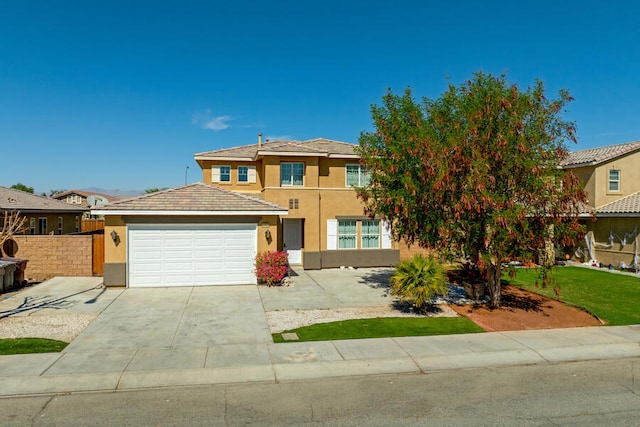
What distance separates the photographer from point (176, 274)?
54.1 feet

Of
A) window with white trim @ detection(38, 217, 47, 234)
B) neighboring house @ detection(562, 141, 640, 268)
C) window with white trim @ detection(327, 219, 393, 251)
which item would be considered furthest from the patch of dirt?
window with white trim @ detection(38, 217, 47, 234)

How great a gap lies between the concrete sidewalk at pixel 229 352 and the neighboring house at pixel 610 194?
12.5 m

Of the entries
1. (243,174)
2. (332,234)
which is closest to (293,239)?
(332,234)

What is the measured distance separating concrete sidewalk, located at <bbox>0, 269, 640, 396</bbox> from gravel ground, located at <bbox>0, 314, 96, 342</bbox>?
13.3 inches

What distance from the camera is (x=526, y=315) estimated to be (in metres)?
12.6

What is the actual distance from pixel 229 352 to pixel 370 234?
13426mm

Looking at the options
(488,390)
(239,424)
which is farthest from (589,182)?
(239,424)

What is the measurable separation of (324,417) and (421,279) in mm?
6445

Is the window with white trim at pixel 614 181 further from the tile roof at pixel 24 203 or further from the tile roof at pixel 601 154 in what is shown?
the tile roof at pixel 24 203

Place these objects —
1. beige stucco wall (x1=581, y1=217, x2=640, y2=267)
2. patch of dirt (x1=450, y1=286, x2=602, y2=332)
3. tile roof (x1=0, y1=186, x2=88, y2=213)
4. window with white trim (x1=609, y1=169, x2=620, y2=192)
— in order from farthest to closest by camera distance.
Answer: window with white trim (x1=609, y1=169, x2=620, y2=192) → tile roof (x1=0, y1=186, x2=88, y2=213) → beige stucco wall (x1=581, y1=217, x2=640, y2=267) → patch of dirt (x1=450, y1=286, x2=602, y2=332)

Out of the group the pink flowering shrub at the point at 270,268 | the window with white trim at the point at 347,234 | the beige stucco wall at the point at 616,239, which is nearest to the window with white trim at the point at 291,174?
the window with white trim at the point at 347,234

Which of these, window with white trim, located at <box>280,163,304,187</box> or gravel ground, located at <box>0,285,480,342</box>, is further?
window with white trim, located at <box>280,163,304,187</box>

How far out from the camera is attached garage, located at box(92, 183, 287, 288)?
52.7 feet

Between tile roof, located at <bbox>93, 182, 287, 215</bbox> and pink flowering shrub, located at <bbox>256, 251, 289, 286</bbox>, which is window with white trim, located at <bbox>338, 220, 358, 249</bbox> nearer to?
tile roof, located at <bbox>93, 182, 287, 215</bbox>
